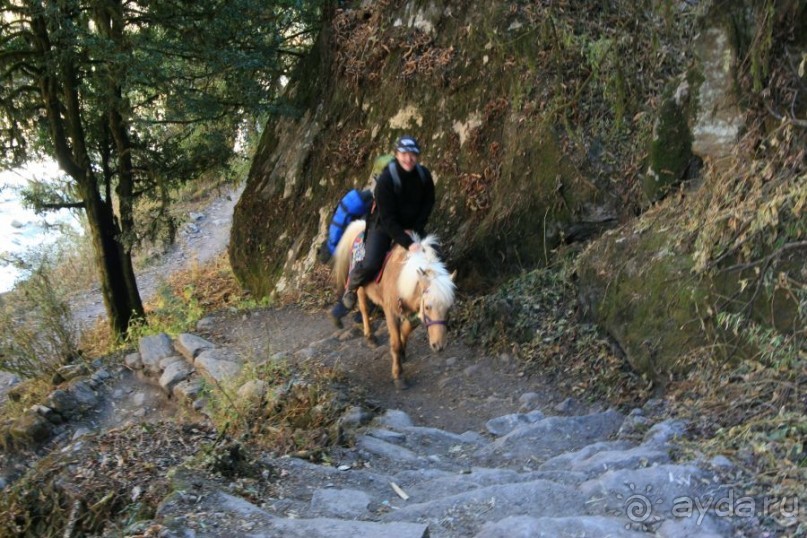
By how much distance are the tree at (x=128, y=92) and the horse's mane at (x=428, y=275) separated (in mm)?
4985

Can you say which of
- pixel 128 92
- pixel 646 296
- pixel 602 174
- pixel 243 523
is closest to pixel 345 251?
pixel 602 174

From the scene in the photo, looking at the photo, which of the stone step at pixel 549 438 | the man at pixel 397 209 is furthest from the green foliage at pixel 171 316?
the stone step at pixel 549 438

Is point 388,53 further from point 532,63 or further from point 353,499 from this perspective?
point 353,499

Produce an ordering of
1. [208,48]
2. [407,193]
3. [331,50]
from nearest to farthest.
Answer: [407,193] < [208,48] < [331,50]

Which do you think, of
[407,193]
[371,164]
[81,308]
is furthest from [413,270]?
[81,308]

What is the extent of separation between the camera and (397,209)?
797 centimetres

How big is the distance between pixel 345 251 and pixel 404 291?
5.97 ft

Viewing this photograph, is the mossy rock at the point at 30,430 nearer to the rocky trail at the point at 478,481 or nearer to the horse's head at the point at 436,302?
the rocky trail at the point at 478,481

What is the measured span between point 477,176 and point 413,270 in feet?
9.42

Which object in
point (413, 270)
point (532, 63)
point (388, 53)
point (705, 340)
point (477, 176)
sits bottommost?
point (705, 340)

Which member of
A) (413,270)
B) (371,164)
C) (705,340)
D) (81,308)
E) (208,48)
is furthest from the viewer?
(81,308)

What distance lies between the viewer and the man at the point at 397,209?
7.73 metres

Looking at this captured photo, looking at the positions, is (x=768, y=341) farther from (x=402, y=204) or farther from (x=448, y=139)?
(x=448, y=139)

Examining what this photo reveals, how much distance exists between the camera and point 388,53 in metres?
11.5
